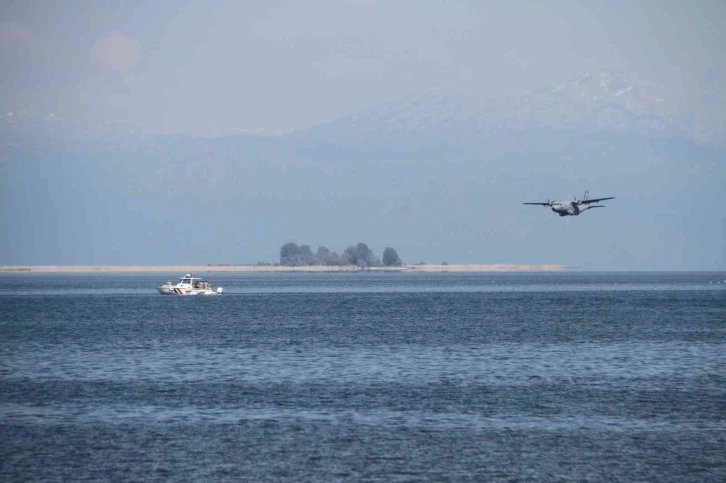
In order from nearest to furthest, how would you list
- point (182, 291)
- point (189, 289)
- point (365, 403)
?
1. point (365, 403)
2. point (182, 291)
3. point (189, 289)

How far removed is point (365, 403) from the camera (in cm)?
4566

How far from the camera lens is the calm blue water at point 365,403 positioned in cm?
3378

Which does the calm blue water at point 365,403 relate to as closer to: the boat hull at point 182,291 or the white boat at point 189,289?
the boat hull at point 182,291

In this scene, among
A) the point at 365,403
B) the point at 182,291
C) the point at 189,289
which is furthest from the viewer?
the point at 189,289

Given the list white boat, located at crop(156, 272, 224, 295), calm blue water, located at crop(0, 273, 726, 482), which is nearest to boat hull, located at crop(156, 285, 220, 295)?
white boat, located at crop(156, 272, 224, 295)

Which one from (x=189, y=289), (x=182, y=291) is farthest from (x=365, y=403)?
(x=189, y=289)

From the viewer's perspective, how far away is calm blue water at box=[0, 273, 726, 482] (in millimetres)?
33781

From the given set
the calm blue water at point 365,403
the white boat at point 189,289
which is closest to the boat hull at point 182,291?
the white boat at point 189,289

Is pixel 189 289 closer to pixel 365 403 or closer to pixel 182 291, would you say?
pixel 182 291

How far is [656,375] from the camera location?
5591 centimetres

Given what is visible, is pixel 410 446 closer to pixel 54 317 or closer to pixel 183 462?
pixel 183 462

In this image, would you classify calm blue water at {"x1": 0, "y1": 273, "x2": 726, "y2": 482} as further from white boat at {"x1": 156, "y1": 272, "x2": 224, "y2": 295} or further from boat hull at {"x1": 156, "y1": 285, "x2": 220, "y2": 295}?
white boat at {"x1": 156, "y1": 272, "x2": 224, "y2": 295}

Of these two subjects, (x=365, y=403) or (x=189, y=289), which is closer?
(x=365, y=403)

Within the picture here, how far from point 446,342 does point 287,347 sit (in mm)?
11922
